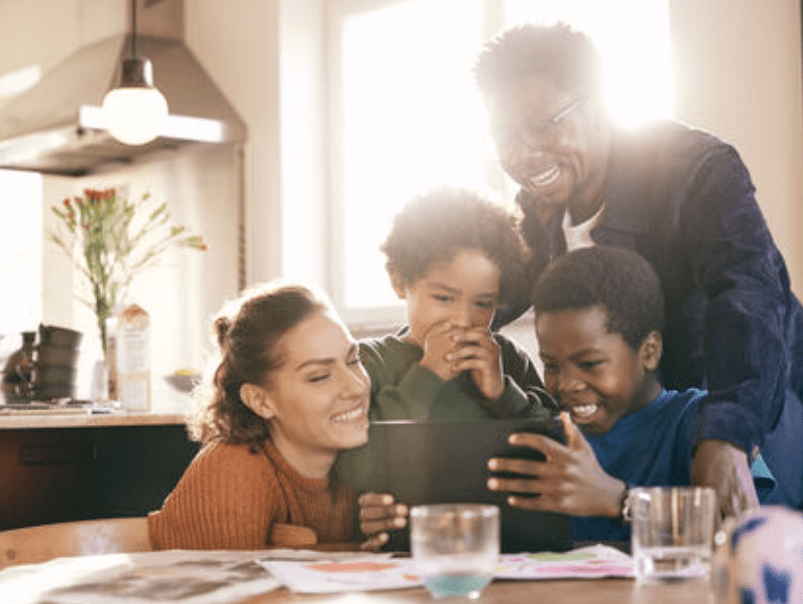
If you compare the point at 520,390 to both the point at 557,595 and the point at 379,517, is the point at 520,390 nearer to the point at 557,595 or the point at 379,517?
the point at 379,517

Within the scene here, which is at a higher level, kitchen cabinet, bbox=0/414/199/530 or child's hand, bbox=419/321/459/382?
child's hand, bbox=419/321/459/382

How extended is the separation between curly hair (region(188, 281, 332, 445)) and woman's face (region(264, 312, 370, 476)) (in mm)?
18

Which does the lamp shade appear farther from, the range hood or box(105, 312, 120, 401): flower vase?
box(105, 312, 120, 401): flower vase

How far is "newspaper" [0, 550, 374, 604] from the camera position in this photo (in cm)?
102

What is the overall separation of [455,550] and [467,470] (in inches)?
12.7

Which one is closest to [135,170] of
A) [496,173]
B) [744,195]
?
[496,173]

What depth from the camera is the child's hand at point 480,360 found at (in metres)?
1.62

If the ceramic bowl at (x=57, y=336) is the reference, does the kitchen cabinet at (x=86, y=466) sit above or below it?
below

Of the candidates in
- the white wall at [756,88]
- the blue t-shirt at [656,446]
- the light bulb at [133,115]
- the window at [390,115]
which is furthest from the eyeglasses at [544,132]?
the light bulb at [133,115]

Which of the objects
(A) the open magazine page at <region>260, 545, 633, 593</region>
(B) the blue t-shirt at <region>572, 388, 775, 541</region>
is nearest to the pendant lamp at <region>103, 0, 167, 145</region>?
(B) the blue t-shirt at <region>572, 388, 775, 541</region>

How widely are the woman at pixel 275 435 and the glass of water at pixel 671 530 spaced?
0.54 metres

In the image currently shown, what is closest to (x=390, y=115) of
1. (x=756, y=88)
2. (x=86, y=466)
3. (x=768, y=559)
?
(x=756, y=88)

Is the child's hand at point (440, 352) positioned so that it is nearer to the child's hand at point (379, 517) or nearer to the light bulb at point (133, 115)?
the child's hand at point (379, 517)

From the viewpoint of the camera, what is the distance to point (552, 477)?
1.29 m
